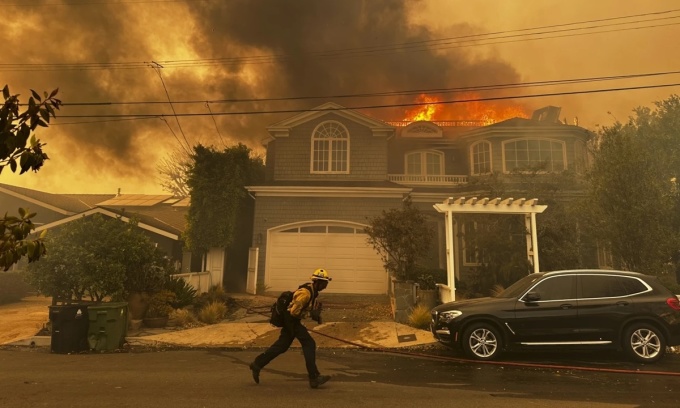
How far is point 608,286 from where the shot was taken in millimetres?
7617

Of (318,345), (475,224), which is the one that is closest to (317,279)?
(318,345)

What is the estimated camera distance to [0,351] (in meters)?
8.49

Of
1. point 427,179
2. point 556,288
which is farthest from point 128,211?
point 556,288

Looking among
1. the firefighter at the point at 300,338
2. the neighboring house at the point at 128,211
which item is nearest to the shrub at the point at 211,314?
the neighboring house at the point at 128,211

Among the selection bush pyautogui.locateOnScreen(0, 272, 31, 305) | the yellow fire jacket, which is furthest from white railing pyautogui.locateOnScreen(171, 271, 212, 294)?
the yellow fire jacket

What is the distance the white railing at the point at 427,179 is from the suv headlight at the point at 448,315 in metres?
11.9

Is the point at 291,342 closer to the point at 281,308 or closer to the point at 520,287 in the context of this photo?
the point at 281,308

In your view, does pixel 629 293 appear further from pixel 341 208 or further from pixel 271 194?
pixel 271 194

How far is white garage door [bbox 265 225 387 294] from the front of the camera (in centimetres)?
1645

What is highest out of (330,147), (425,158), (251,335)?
(425,158)

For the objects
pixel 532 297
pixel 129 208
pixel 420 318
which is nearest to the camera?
pixel 532 297

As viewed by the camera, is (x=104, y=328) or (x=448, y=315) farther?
(x=104, y=328)

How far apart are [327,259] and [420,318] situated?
23.7 feet

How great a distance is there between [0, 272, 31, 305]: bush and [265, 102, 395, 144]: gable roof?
11653mm
